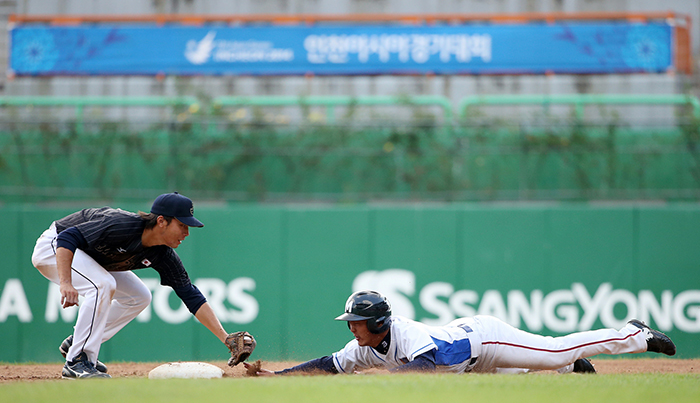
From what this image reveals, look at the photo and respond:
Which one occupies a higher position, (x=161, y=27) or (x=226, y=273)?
(x=161, y=27)

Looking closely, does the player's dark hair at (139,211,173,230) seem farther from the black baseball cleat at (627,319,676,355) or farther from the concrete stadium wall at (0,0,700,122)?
the concrete stadium wall at (0,0,700,122)

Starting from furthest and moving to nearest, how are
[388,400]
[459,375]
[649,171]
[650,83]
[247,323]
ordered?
[650,83] < [649,171] < [247,323] < [459,375] < [388,400]

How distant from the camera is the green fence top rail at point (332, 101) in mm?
12180

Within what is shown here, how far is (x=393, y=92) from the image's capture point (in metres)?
13.6

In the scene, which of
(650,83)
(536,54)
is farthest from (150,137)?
(650,83)

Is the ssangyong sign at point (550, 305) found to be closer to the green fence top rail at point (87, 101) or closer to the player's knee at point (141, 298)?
the player's knee at point (141, 298)

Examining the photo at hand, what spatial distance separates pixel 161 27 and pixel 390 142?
6.20 meters

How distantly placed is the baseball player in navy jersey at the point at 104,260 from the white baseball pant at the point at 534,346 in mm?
2055

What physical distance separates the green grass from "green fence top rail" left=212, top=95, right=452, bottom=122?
7.95m

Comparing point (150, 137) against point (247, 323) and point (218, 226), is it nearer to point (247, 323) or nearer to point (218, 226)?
point (218, 226)

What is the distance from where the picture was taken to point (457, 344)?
4965 mm

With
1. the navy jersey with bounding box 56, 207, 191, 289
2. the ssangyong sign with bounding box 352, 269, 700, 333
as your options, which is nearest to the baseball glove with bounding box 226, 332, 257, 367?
the navy jersey with bounding box 56, 207, 191, 289

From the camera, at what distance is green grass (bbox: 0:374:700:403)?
3670mm

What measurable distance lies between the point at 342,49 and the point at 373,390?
424 inches
